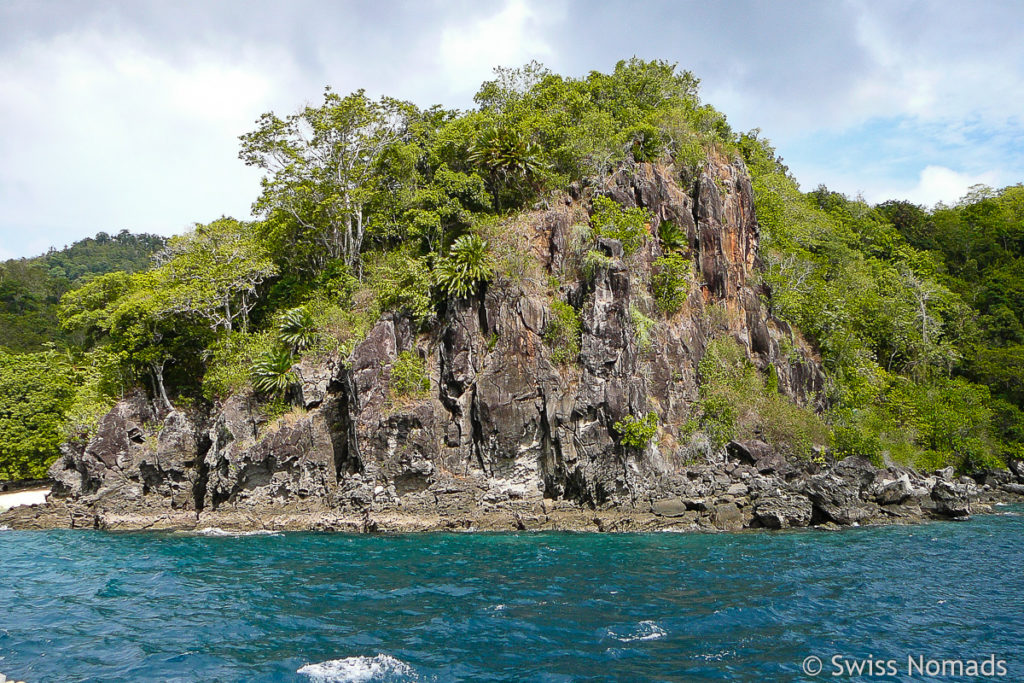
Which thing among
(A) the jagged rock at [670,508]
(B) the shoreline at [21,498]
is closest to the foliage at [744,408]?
(A) the jagged rock at [670,508]

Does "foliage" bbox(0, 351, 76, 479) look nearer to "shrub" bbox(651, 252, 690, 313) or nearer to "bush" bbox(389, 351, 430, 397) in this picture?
"bush" bbox(389, 351, 430, 397)

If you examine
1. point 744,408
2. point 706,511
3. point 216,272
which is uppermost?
point 216,272

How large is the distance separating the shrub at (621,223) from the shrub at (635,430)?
9354 mm

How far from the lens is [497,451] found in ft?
95.2

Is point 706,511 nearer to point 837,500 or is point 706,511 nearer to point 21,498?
point 837,500

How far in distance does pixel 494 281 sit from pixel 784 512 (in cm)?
1703

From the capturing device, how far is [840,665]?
39.4ft

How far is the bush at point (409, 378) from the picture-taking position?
30438 mm

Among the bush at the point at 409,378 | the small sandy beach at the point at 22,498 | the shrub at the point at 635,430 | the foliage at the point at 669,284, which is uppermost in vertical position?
the foliage at the point at 669,284

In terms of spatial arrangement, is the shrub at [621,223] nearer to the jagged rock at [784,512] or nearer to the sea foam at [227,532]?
the jagged rock at [784,512]

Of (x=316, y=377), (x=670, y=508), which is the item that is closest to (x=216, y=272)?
(x=316, y=377)

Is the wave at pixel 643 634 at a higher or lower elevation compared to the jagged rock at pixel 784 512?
lower

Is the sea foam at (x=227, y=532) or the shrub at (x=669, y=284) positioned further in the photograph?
the shrub at (x=669, y=284)

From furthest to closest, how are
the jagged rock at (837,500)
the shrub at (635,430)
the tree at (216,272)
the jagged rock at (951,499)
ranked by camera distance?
the tree at (216,272) → the shrub at (635,430) → the jagged rock at (951,499) → the jagged rock at (837,500)
